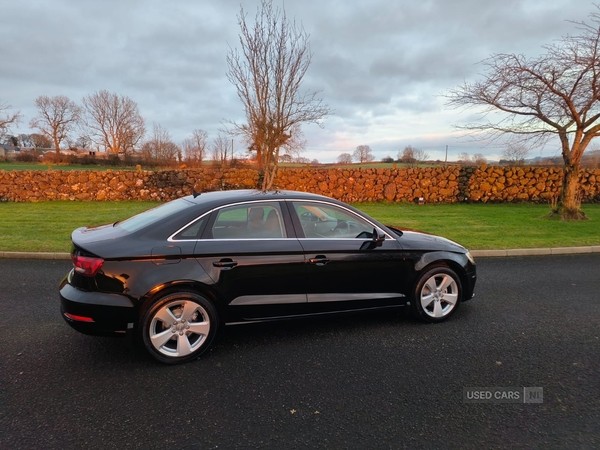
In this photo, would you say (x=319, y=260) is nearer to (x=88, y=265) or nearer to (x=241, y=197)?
(x=241, y=197)

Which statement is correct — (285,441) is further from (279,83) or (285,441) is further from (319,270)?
(279,83)

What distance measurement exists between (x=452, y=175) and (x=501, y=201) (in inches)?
101

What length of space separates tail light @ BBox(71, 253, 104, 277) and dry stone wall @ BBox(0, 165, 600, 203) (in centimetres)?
1379

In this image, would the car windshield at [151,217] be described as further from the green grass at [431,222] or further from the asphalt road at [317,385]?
the green grass at [431,222]

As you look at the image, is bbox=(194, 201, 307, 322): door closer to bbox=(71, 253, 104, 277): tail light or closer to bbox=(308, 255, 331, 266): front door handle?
bbox=(308, 255, 331, 266): front door handle

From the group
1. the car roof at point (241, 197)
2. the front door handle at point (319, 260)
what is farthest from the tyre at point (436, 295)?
the car roof at point (241, 197)

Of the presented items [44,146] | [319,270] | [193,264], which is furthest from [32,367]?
[44,146]

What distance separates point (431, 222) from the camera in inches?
461

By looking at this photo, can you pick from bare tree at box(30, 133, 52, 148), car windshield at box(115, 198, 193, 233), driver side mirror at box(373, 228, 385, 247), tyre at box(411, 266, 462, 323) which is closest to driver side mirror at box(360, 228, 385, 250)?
driver side mirror at box(373, 228, 385, 247)

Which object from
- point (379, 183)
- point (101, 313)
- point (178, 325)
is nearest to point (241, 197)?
point (178, 325)

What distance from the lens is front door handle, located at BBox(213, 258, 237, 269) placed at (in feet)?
11.7

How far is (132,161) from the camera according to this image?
3772 cm

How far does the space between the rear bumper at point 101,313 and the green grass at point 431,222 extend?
198 inches

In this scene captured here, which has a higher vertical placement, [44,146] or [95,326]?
[44,146]
